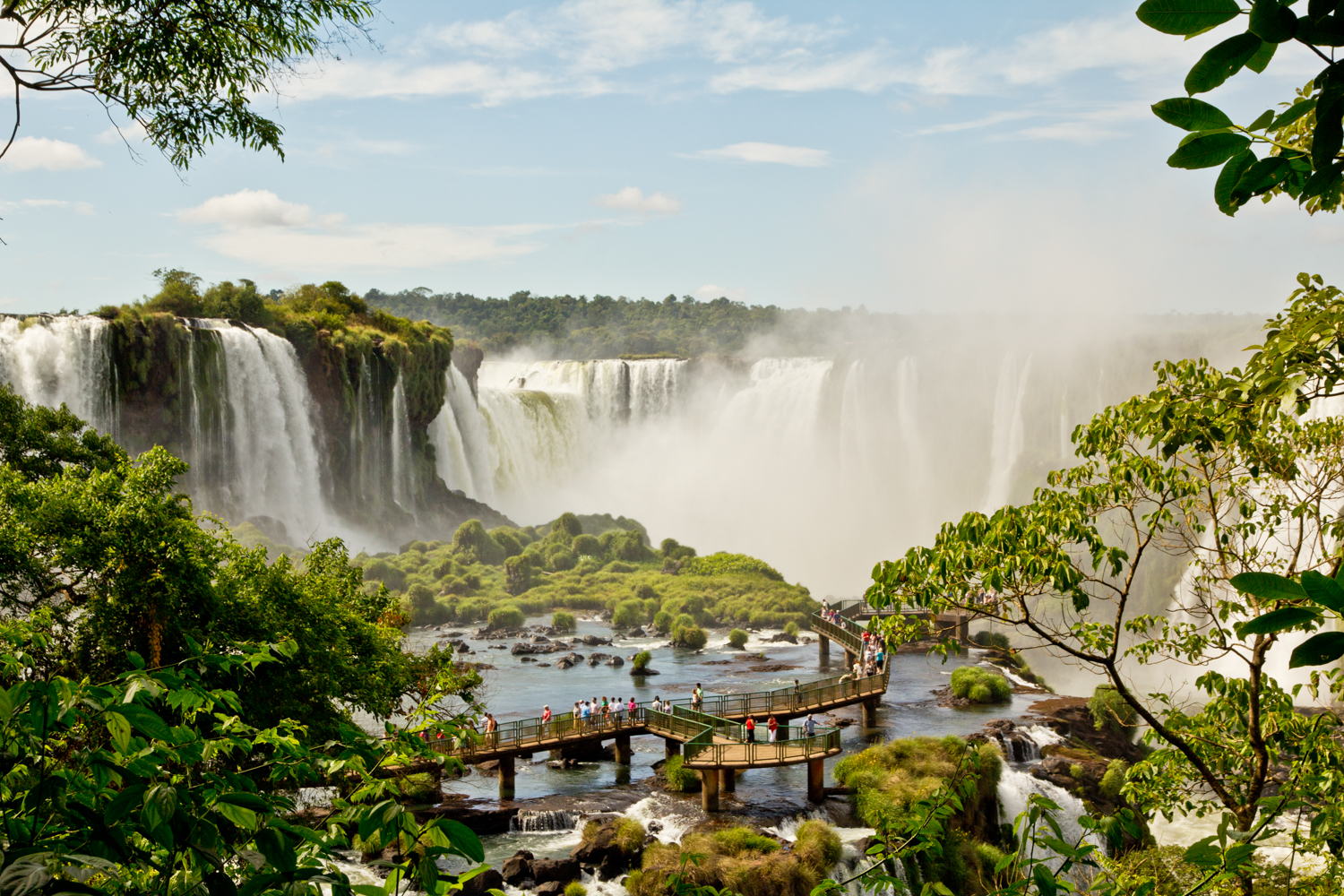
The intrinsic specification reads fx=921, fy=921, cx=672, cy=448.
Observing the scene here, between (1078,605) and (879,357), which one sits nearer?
(1078,605)

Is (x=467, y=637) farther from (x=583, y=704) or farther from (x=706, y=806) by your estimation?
(x=706, y=806)

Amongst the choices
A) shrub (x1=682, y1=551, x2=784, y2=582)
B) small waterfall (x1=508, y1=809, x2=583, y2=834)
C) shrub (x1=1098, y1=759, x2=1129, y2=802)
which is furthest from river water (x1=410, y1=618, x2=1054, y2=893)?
shrub (x1=682, y1=551, x2=784, y2=582)

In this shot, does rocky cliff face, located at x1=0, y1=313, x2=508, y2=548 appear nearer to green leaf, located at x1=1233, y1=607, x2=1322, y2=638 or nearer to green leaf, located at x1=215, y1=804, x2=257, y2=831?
green leaf, located at x1=215, y1=804, x2=257, y2=831

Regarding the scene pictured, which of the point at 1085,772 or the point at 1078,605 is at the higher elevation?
the point at 1078,605

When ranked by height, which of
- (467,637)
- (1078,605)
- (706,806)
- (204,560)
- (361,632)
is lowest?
(467,637)

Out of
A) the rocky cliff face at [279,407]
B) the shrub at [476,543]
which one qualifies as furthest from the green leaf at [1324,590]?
the shrub at [476,543]

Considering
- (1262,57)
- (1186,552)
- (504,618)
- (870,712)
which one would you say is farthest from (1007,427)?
(1262,57)

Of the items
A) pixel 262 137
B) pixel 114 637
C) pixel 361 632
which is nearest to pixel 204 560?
pixel 114 637

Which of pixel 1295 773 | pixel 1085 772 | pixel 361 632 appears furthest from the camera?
pixel 1085 772
